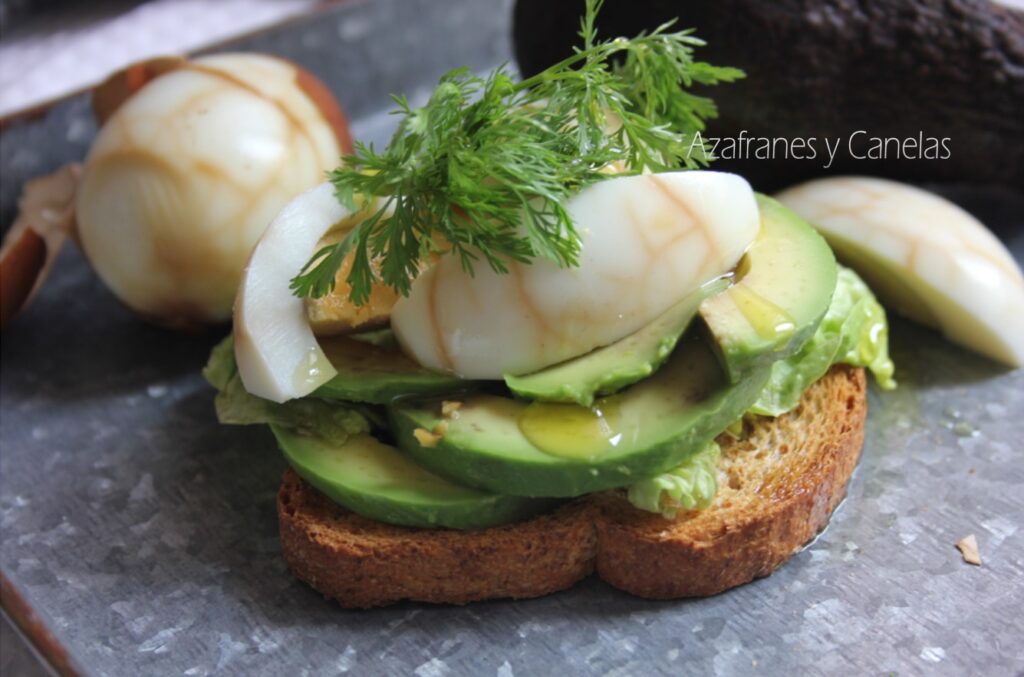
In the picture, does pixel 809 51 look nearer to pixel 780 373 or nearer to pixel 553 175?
pixel 780 373

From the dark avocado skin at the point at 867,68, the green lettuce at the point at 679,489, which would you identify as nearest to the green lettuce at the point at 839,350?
the green lettuce at the point at 679,489

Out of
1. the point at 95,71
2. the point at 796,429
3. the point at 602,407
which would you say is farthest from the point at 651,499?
the point at 95,71

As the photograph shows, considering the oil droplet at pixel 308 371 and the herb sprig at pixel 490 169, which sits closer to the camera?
the herb sprig at pixel 490 169

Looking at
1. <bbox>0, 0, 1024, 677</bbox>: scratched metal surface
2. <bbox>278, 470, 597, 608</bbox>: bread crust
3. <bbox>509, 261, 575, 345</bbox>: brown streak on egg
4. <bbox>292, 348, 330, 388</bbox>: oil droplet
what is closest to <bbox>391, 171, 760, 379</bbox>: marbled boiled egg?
<bbox>509, 261, 575, 345</bbox>: brown streak on egg

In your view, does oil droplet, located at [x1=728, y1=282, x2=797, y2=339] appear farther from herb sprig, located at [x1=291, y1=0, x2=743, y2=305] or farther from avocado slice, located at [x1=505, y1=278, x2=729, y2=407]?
herb sprig, located at [x1=291, y1=0, x2=743, y2=305]

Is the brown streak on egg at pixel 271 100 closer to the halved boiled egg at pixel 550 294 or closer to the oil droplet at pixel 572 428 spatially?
the halved boiled egg at pixel 550 294
